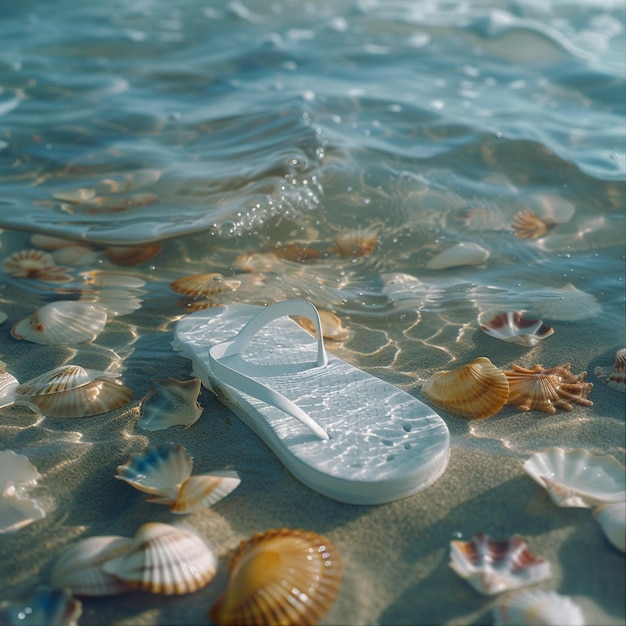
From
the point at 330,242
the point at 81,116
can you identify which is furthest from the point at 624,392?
the point at 81,116

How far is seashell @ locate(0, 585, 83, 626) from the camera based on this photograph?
5.42 feet

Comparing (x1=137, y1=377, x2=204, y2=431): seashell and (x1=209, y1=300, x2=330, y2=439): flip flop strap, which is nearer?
(x1=209, y1=300, x2=330, y2=439): flip flop strap

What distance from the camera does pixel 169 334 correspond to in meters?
3.05

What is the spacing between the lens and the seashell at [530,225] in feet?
12.7

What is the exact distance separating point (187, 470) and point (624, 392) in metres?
1.60

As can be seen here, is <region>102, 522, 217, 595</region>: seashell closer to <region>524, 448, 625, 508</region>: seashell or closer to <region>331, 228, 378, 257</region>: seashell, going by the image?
<region>524, 448, 625, 508</region>: seashell

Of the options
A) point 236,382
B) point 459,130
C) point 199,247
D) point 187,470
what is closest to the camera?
point 187,470

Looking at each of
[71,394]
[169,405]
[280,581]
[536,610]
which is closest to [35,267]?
[71,394]

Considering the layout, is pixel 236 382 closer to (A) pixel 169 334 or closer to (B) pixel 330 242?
(A) pixel 169 334

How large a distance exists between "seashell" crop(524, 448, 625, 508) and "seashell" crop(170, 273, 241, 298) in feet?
5.72

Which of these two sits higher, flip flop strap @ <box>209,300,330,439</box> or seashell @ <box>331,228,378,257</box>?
flip flop strap @ <box>209,300,330,439</box>

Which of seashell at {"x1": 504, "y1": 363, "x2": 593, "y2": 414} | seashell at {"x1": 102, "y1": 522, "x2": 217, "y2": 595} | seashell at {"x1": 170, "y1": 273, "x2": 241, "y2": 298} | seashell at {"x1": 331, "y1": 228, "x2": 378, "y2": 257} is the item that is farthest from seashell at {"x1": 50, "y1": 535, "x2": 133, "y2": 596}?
seashell at {"x1": 331, "y1": 228, "x2": 378, "y2": 257}

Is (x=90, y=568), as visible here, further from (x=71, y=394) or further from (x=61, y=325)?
(x=61, y=325)

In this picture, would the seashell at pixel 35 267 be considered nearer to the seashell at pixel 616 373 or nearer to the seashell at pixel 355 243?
the seashell at pixel 355 243
